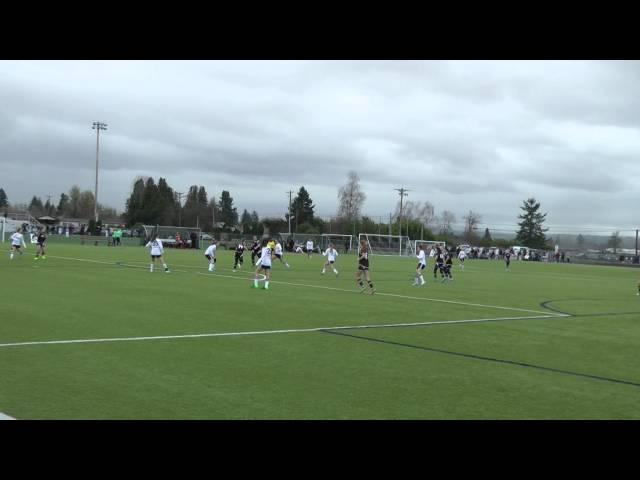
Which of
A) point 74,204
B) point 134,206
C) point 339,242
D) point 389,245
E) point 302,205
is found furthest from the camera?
point 74,204

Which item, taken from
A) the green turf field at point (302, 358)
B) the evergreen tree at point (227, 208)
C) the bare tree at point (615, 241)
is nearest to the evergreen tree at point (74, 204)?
the evergreen tree at point (227, 208)

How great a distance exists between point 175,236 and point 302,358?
66.9 metres

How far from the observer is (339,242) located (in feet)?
281

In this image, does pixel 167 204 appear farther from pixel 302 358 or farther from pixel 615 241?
pixel 302 358

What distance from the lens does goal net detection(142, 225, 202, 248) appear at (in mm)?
72750

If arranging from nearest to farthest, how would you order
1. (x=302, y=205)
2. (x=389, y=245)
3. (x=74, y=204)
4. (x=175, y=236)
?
(x=175, y=236) → (x=389, y=245) → (x=302, y=205) → (x=74, y=204)

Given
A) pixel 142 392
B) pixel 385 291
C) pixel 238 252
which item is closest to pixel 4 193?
pixel 238 252

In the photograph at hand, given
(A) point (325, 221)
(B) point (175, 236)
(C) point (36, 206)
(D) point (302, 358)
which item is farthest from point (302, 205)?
(D) point (302, 358)

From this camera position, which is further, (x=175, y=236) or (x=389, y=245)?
(x=389, y=245)

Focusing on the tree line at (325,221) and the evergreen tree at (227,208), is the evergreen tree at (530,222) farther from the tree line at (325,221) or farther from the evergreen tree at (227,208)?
the evergreen tree at (227,208)

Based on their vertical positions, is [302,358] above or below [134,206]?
below

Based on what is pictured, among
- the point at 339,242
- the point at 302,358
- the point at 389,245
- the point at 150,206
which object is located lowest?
the point at 302,358

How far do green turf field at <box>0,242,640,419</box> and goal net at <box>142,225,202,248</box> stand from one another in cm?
5399

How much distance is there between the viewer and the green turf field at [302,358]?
6797 millimetres
